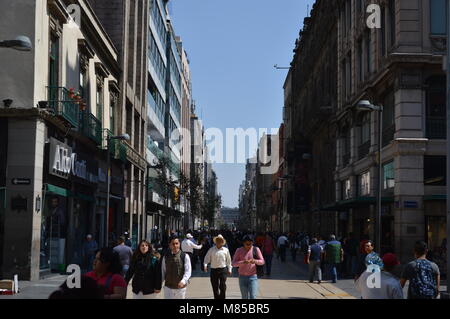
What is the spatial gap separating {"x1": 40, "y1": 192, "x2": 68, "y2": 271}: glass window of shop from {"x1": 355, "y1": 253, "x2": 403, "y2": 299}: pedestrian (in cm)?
1813

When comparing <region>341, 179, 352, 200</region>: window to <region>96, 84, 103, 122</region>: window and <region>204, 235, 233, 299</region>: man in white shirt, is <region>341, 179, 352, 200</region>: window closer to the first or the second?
<region>96, 84, 103, 122</region>: window

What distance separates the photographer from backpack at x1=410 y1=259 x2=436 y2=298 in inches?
417

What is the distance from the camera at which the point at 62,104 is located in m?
26.7

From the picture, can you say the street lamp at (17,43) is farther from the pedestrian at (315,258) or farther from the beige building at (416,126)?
the beige building at (416,126)

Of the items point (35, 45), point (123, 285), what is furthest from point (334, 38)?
point (123, 285)

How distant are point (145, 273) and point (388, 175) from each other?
2431cm

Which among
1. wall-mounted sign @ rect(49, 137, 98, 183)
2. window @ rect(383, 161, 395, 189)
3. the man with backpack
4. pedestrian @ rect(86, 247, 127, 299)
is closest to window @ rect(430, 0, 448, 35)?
window @ rect(383, 161, 395, 189)

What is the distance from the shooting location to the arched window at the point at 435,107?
104 ft

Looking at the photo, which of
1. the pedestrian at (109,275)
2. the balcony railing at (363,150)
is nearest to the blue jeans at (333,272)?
the balcony railing at (363,150)

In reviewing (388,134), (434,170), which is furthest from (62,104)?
(434,170)

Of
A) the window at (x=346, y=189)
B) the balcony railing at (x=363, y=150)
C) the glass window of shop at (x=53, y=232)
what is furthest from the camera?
the window at (x=346, y=189)

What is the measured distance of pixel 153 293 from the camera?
39.0 ft

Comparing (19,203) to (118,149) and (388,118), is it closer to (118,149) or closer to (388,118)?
(118,149)

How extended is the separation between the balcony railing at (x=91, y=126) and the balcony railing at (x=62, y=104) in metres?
2.63
